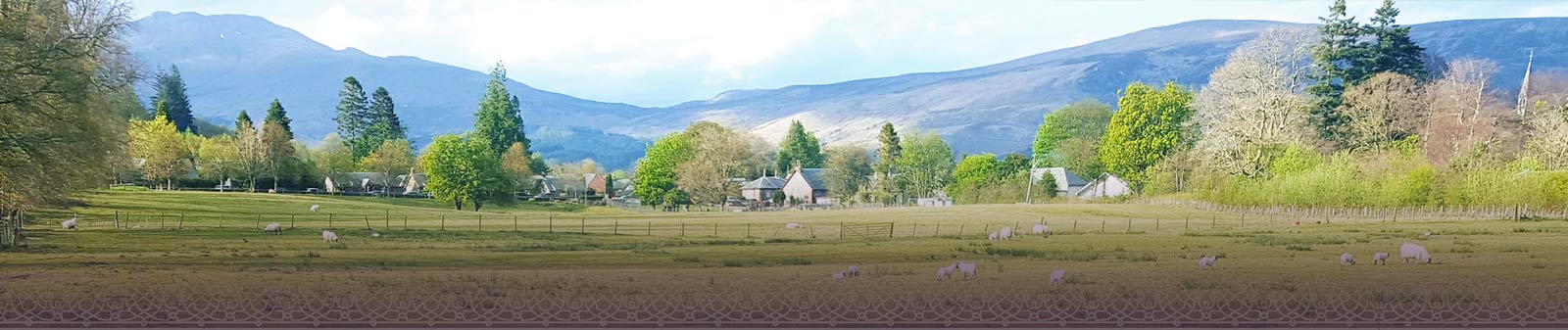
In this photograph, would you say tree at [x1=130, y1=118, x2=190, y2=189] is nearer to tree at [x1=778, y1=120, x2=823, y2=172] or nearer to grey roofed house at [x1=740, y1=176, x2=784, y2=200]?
grey roofed house at [x1=740, y1=176, x2=784, y2=200]

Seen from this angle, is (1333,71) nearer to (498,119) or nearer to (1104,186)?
(1104,186)

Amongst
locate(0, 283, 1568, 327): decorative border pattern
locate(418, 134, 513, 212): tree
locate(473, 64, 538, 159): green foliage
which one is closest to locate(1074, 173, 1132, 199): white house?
locate(418, 134, 513, 212): tree

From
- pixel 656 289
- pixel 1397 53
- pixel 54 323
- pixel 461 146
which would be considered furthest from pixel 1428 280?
pixel 461 146

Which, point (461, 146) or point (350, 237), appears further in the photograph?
point (461, 146)

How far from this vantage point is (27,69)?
3225 cm

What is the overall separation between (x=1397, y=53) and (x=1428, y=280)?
73980 mm

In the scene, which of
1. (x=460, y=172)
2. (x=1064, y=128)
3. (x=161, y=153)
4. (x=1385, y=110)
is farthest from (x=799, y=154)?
(x=1385, y=110)

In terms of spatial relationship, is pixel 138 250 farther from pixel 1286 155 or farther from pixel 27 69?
pixel 1286 155

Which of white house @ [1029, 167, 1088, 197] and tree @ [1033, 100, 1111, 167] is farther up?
tree @ [1033, 100, 1111, 167]

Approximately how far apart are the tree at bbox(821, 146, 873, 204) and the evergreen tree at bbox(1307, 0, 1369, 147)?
5144cm

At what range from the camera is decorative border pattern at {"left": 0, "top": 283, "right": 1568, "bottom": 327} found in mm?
15391

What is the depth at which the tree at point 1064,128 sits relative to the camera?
139m

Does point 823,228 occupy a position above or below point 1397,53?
below

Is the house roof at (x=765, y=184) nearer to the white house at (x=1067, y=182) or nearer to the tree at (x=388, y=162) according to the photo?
the white house at (x=1067, y=182)
